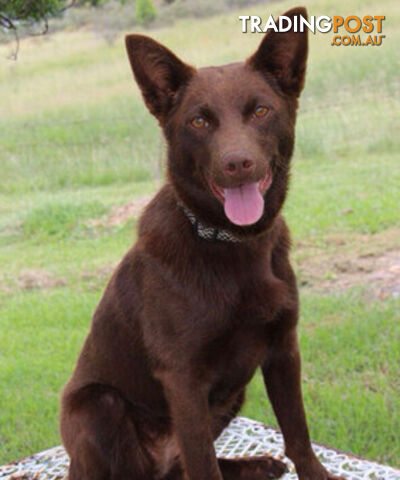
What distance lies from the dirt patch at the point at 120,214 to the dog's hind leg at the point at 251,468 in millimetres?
4410

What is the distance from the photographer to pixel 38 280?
589 centimetres

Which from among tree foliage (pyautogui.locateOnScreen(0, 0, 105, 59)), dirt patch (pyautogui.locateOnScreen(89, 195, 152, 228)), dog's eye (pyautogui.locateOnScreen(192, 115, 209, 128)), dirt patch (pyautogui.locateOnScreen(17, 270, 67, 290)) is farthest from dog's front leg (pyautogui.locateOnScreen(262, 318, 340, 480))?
dirt patch (pyautogui.locateOnScreen(89, 195, 152, 228))

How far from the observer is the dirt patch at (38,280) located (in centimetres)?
578

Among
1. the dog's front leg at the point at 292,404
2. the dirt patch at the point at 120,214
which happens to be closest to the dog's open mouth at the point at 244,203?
the dog's front leg at the point at 292,404

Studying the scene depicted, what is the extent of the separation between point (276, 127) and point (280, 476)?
138cm

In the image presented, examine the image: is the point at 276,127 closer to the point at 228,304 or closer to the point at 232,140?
the point at 232,140

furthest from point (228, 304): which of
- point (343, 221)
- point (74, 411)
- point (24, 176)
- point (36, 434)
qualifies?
point (24, 176)

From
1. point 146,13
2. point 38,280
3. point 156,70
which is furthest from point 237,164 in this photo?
point 146,13

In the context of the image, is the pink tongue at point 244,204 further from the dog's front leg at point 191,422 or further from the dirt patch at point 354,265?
the dirt patch at point 354,265

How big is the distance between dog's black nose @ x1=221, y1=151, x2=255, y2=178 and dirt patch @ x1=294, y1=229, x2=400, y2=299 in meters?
2.84

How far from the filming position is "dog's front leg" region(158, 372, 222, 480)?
227 centimetres

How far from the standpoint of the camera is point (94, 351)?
104 inches

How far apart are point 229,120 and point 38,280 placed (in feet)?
13.2

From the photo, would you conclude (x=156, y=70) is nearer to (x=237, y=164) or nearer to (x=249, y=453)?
(x=237, y=164)
